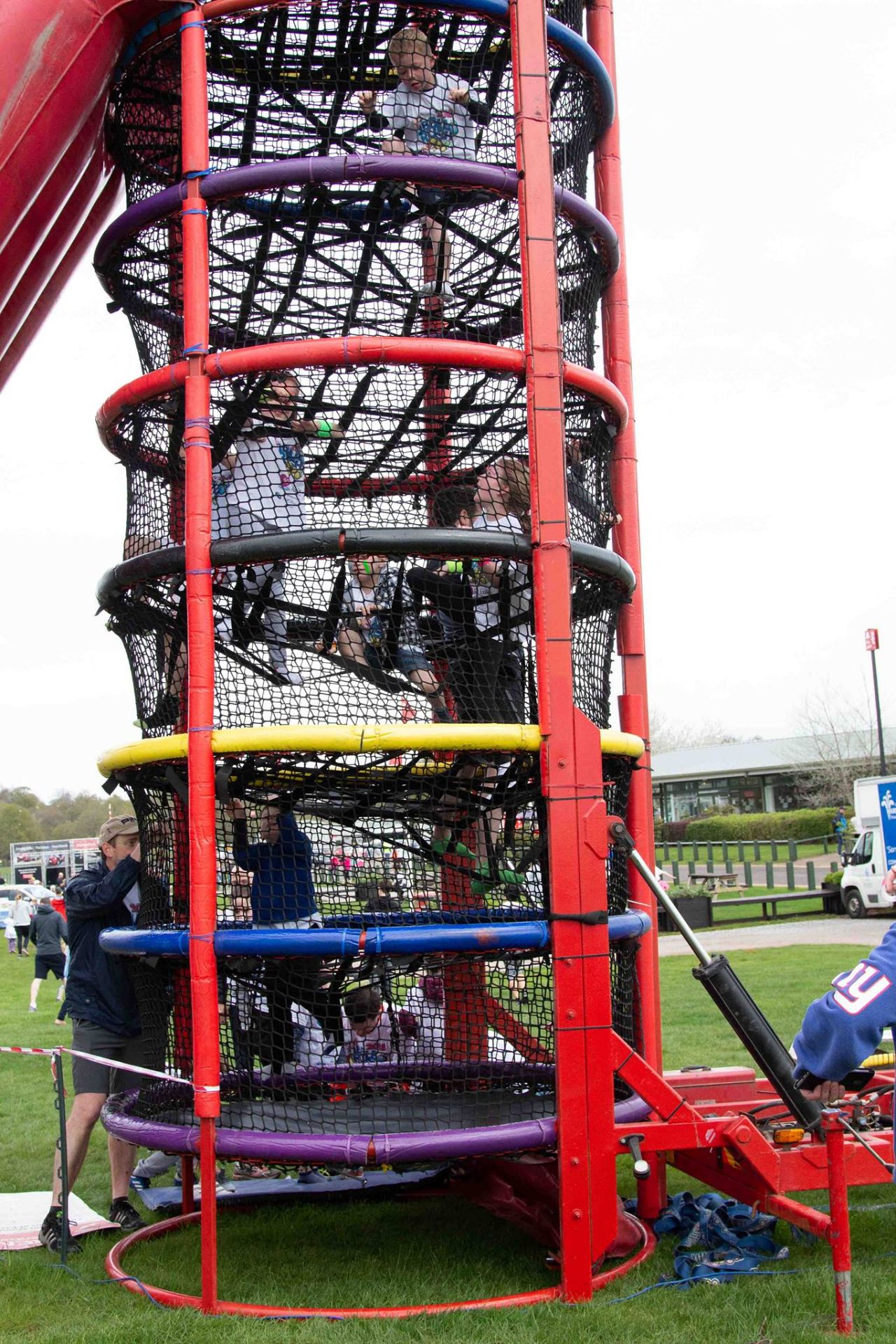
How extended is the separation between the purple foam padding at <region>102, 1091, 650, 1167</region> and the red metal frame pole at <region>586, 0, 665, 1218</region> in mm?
1722

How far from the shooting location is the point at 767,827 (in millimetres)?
46938

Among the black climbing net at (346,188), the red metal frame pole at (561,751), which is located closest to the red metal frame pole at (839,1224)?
the red metal frame pole at (561,751)

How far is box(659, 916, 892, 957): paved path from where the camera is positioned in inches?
804

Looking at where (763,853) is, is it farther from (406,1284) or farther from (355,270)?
(406,1284)

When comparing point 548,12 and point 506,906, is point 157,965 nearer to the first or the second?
point 506,906

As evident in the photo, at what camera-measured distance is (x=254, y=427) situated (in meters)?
6.04

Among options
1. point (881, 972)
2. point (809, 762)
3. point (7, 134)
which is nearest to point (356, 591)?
point (7, 134)

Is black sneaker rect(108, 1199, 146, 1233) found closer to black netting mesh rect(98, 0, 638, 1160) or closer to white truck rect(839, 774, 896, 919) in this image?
black netting mesh rect(98, 0, 638, 1160)

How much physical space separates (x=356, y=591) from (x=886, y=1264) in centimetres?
358

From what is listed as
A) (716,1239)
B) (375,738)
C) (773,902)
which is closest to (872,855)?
(773,902)

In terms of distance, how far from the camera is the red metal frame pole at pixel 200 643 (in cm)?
486

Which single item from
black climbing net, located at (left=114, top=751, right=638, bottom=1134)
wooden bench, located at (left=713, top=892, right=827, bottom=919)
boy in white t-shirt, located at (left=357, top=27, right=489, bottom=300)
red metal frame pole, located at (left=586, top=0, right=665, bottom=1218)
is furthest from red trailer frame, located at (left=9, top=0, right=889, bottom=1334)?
wooden bench, located at (left=713, top=892, right=827, bottom=919)

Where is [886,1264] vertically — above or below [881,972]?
Result: below

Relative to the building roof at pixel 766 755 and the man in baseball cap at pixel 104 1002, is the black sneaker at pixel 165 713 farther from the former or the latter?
the building roof at pixel 766 755
